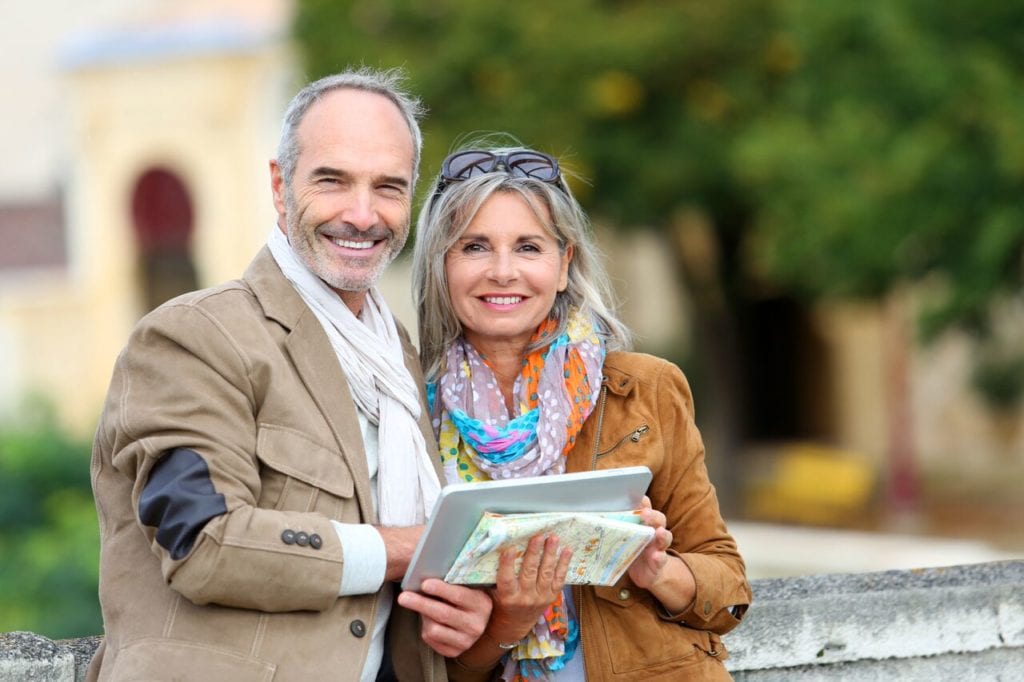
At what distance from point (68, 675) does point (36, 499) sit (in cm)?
953

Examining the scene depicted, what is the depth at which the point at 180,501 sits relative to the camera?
2668 millimetres

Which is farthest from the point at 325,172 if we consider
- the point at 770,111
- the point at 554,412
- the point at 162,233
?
the point at 162,233

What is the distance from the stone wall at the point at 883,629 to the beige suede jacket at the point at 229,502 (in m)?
1.31

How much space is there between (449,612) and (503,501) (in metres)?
0.27

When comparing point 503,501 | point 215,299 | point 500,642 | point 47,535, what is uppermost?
point 215,299

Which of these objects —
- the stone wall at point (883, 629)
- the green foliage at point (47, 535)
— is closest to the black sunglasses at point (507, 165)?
the stone wall at point (883, 629)

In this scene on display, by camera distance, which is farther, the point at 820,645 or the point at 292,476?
the point at 820,645

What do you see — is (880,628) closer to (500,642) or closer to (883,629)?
(883,629)

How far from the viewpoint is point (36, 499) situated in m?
12.5

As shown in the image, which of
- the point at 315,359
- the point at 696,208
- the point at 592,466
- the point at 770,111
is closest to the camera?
the point at 315,359

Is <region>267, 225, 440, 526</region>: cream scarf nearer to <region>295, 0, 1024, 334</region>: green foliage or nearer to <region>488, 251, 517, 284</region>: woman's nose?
<region>488, 251, 517, 284</region>: woman's nose

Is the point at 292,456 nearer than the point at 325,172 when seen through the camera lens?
Yes

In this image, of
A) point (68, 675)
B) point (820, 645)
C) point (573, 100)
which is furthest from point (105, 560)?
point (573, 100)

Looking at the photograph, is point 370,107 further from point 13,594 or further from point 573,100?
point 573,100
